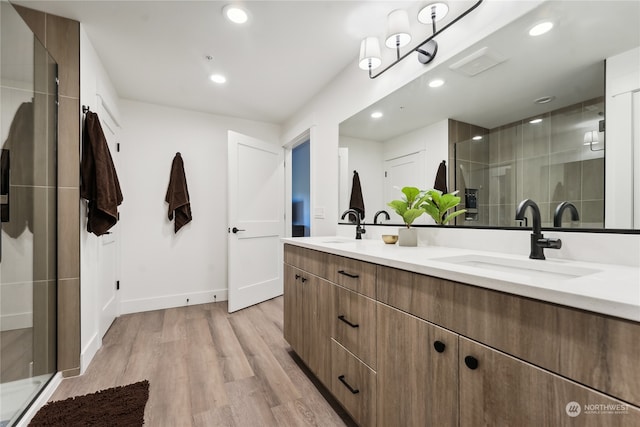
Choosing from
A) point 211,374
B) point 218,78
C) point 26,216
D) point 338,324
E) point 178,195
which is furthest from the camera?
point 178,195

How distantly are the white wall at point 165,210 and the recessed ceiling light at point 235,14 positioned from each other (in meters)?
1.79

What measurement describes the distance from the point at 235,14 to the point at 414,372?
2.17 meters

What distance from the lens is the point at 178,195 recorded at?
10.1 feet

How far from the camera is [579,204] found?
983 mm

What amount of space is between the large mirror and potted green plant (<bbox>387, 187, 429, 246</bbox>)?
10 cm

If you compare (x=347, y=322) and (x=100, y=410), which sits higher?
(x=347, y=322)

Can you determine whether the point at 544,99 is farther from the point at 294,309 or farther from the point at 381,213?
the point at 294,309

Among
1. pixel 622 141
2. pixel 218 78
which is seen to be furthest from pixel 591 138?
pixel 218 78

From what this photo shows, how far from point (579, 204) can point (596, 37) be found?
0.59 m

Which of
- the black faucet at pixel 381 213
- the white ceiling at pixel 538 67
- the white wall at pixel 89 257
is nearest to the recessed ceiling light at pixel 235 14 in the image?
the white wall at pixel 89 257

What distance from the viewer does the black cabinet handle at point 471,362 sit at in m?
0.73

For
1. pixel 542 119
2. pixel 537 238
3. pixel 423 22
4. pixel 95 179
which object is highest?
pixel 423 22

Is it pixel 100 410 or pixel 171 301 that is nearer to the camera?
pixel 100 410

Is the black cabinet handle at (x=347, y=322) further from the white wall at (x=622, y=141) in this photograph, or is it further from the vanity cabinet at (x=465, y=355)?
the white wall at (x=622, y=141)
